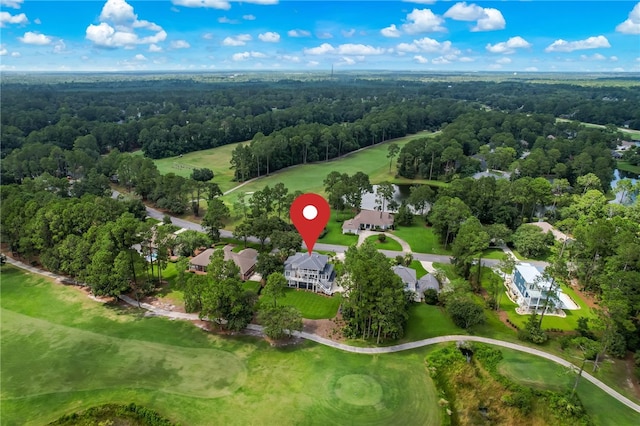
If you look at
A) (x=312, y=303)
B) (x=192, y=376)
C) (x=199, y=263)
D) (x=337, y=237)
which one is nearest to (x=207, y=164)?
(x=337, y=237)

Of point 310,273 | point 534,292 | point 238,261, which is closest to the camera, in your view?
point 534,292

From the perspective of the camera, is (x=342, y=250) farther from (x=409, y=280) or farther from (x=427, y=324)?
(x=427, y=324)

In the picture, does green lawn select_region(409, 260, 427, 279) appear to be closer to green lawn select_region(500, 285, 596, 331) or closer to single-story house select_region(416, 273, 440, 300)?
single-story house select_region(416, 273, 440, 300)

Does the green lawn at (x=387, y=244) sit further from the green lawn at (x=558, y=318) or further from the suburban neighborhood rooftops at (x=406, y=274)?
the green lawn at (x=558, y=318)

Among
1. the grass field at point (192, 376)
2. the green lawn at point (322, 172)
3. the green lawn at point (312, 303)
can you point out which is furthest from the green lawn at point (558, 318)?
the green lawn at point (322, 172)

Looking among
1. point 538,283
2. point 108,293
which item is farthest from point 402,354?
point 108,293
